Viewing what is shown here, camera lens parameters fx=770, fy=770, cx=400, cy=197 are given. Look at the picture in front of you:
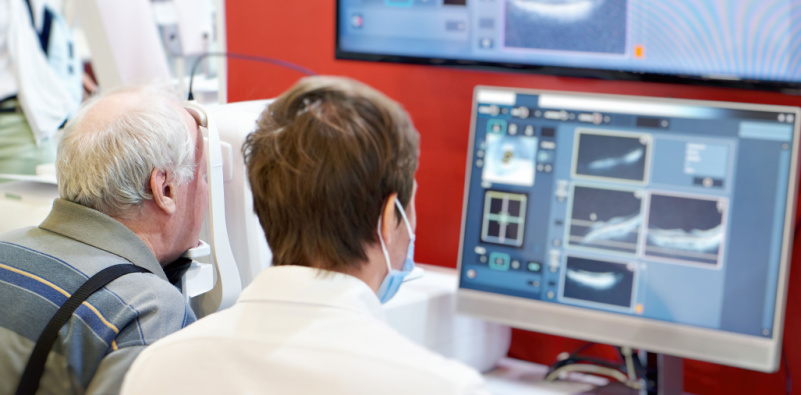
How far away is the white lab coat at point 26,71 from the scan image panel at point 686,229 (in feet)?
8.54

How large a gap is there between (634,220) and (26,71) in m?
2.63

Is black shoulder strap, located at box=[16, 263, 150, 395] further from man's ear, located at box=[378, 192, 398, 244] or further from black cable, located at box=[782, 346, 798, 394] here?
black cable, located at box=[782, 346, 798, 394]

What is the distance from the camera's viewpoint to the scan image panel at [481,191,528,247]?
4.31 feet

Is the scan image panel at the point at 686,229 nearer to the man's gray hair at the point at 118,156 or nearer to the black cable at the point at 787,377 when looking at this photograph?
the black cable at the point at 787,377

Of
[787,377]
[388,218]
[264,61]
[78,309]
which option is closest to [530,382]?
[787,377]

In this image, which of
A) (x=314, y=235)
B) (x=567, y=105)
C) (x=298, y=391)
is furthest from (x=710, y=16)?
(x=298, y=391)

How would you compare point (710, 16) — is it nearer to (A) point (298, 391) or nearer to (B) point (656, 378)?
(B) point (656, 378)

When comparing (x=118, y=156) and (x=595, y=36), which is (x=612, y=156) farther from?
(x=118, y=156)

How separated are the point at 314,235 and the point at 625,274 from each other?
57cm

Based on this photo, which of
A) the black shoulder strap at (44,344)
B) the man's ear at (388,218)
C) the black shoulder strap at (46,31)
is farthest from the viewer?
the black shoulder strap at (46,31)

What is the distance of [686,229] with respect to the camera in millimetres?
1211

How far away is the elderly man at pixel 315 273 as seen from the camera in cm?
85

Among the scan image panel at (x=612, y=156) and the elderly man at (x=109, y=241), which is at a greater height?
the scan image panel at (x=612, y=156)

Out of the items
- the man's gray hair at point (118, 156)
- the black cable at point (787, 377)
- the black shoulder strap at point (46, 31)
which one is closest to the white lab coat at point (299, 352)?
the man's gray hair at point (118, 156)
